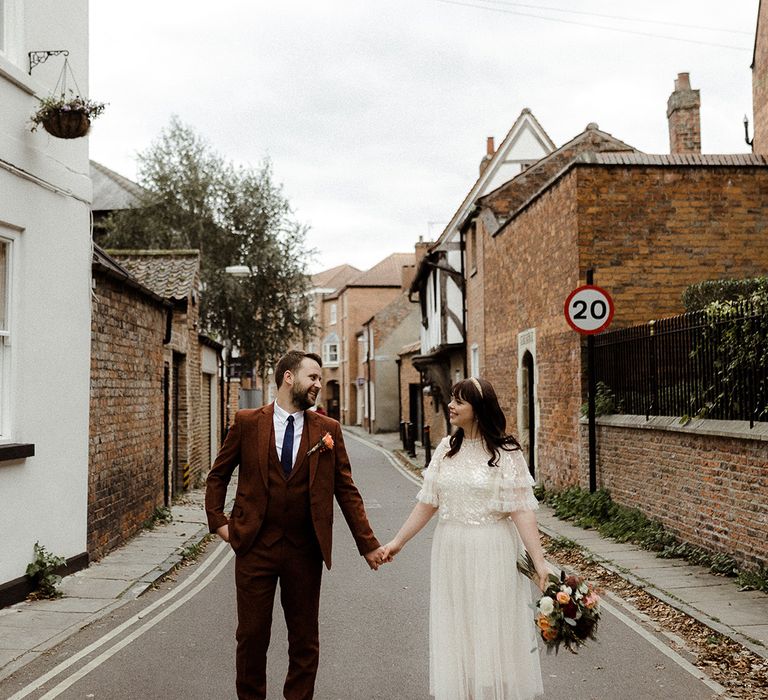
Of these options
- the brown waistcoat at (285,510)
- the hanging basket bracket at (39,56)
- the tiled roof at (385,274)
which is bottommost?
the brown waistcoat at (285,510)

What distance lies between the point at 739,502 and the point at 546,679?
3.83 metres

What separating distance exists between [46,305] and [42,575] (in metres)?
2.60

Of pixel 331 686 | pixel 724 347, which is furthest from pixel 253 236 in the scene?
pixel 331 686

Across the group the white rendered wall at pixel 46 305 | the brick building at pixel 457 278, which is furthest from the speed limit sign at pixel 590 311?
the brick building at pixel 457 278

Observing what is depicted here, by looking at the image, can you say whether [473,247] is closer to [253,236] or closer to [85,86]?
[253,236]

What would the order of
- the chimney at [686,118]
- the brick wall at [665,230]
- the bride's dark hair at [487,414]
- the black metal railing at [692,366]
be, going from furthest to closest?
the chimney at [686,118]
the brick wall at [665,230]
the black metal railing at [692,366]
the bride's dark hair at [487,414]

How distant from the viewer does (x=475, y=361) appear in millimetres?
24500

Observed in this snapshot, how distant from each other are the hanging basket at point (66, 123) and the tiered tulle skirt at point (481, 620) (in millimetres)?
5805

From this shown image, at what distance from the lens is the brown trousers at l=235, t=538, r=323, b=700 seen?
473 centimetres

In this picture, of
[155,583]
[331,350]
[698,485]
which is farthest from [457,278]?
[331,350]

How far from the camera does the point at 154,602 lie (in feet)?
27.5

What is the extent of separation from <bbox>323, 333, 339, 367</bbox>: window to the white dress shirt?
64.6 meters

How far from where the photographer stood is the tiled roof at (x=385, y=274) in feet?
216

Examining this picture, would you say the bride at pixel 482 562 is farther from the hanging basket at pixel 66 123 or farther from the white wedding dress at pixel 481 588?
the hanging basket at pixel 66 123
